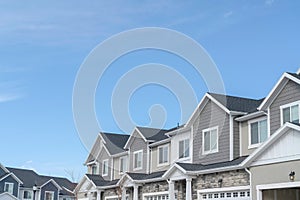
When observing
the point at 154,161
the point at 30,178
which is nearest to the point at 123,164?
the point at 154,161

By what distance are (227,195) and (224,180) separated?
647 millimetres

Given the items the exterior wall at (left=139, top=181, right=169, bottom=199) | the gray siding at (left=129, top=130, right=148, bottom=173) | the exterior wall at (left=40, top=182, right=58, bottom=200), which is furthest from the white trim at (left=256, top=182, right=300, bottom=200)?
the exterior wall at (left=40, top=182, right=58, bottom=200)

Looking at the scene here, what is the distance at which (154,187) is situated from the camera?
25.9 metres

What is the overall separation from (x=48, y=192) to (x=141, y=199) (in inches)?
1394

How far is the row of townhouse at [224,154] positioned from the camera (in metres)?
16.0

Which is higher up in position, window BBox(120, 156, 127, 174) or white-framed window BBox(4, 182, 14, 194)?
window BBox(120, 156, 127, 174)

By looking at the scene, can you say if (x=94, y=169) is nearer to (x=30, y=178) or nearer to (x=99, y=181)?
(x=99, y=181)

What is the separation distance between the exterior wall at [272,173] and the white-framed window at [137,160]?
13.9m

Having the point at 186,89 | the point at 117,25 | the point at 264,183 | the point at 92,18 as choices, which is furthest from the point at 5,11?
the point at 264,183

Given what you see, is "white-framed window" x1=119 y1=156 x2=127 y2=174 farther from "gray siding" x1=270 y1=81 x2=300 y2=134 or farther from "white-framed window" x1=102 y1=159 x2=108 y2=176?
"gray siding" x1=270 y1=81 x2=300 y2=134

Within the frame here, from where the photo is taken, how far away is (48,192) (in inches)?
2350

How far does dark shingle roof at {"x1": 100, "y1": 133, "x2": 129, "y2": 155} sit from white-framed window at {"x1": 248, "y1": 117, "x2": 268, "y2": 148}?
14.8 m

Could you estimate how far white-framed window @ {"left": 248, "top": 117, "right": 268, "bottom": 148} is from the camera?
19984 millimetres

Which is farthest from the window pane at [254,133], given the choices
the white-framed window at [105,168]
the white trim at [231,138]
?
the white-framed window at [105,168]
